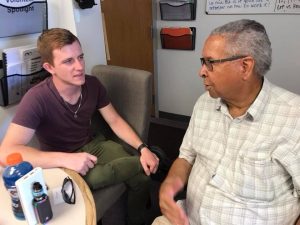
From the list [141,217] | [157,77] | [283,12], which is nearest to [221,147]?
[141,217]

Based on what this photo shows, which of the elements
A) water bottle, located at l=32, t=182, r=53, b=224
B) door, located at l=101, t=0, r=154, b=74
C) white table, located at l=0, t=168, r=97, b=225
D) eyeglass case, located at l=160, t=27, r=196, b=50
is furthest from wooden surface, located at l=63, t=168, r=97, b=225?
eyeglass case, located at l=160, t=27, r=196, b=50

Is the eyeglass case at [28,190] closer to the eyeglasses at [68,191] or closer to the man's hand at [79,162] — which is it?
the eyeglasses at [68,191]

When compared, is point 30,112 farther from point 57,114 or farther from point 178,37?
point 178,37

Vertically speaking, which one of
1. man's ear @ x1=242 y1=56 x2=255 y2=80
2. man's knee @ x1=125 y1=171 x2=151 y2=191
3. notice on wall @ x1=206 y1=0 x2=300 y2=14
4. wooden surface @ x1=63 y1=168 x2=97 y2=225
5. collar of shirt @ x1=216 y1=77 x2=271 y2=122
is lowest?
man's knee @ x1=125 y1=171 x2=151 y2=191

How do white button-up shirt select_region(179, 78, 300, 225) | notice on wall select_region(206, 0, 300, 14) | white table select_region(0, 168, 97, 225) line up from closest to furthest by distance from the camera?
1. white table select_region(0, 168, 97, 225)
2. white button-up shirt select_region(179, 78, 300, 225)
3. notice on wall select_region(206, 0, 300, 14)

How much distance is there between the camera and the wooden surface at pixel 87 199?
843mm

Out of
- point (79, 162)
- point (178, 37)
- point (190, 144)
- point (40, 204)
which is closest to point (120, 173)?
point (79, 162)

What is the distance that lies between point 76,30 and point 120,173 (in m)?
0.91

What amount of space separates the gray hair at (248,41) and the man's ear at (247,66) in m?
0.01

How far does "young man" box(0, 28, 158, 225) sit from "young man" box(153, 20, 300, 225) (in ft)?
1.14

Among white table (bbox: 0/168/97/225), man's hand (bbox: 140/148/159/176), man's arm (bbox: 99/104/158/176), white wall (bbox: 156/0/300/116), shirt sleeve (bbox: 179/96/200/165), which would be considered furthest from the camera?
white wall (bbox: 156/0/300/116)

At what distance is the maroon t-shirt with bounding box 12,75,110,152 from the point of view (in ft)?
4.22

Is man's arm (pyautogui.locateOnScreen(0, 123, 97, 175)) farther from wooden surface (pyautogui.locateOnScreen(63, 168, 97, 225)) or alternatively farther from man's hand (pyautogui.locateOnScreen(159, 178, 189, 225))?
man's hand (pyautogui.locateOnScreen(159, 178, 189, 225))

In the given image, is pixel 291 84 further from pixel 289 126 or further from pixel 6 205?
pixel 6 205
